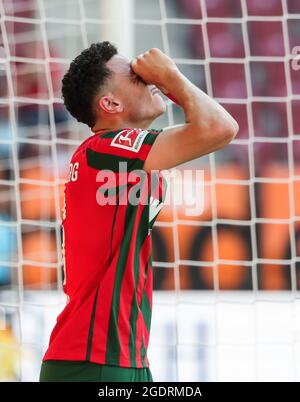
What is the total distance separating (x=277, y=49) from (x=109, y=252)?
3.16m

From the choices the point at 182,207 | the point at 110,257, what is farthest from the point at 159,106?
the point at 182,207

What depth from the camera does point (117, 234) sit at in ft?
6.00

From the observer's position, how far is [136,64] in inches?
75.4

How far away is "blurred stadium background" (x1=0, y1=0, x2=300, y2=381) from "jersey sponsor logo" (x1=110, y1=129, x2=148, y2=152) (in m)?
1.53

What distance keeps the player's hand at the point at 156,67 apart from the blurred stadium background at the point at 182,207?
144 cm

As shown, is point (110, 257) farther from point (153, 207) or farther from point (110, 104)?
point (110, 104)

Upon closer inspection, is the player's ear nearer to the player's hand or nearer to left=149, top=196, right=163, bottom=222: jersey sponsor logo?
the player's hand

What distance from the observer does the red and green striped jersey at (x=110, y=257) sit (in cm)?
180

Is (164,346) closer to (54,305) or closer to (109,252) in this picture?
(54,305)

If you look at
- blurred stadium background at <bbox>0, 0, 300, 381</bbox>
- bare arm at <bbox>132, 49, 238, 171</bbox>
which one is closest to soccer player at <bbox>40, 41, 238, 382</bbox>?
bare arm at <bbox>132, 49, 238, 171</bbox>

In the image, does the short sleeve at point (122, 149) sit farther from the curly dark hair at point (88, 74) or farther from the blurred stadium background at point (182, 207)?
the blurred stadium background at point (182, 207)

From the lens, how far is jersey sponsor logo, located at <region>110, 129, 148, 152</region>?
6.01 ft

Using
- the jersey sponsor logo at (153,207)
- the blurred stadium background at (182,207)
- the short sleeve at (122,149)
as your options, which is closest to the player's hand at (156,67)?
the short sleeve at (122,149)

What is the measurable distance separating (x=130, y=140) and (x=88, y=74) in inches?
8.9
